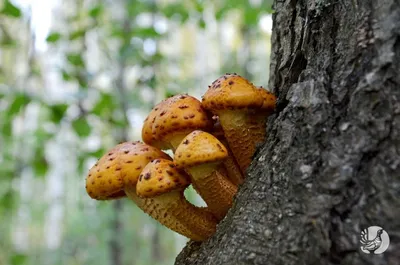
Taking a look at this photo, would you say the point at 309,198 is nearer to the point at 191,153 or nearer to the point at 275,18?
the point at 191,153

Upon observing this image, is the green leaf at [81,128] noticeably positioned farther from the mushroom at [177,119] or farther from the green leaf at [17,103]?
the mushroom at [177,119]

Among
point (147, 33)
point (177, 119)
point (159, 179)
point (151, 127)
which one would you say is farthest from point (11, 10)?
point (159, 179)

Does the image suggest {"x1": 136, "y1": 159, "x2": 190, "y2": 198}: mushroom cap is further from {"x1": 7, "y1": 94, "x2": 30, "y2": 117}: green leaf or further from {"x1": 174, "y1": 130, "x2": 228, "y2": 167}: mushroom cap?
{"x1": 7, "y1": 94, "x2": 30, "y2": 117}: green leaf

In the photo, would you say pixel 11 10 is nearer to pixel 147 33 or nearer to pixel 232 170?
pixel 147 33

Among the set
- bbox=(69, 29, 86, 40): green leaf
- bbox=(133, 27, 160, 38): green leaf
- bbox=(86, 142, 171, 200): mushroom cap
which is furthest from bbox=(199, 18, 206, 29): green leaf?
bbox=(86, 142, 171, 200): mushroom cap

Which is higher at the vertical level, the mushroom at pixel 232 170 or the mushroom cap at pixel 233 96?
the mushroom cap at pixel 233 96
